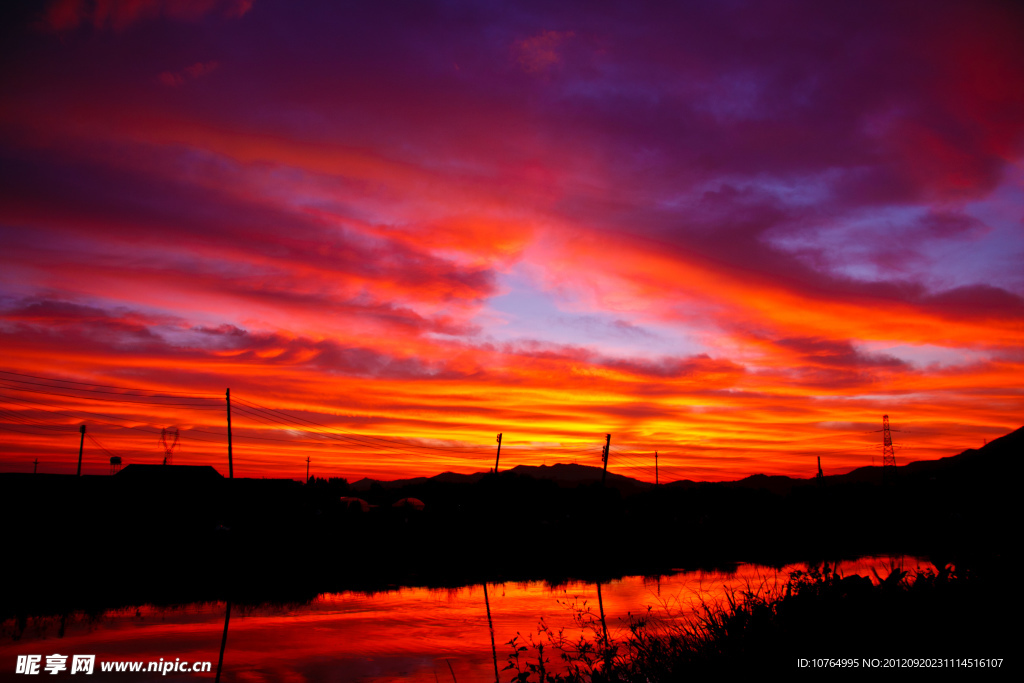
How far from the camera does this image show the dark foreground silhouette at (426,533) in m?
17.1

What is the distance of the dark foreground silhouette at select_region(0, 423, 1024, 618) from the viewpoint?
674 inches

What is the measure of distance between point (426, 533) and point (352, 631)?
32072mm

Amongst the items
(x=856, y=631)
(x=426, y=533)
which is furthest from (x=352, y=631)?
(x=426, y=533)

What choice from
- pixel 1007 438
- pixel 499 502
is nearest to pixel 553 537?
pixel 499 502

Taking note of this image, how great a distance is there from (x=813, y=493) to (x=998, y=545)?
75492 mm

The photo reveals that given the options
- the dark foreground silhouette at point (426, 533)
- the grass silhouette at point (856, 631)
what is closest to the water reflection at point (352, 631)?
the grass silhouette at point (856, 631)

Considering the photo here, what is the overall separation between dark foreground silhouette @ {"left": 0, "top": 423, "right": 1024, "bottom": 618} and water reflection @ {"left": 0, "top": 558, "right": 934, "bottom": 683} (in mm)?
2302

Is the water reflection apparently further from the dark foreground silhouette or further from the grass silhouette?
the dark foreground silhouette

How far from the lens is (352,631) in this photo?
17203 millimetres

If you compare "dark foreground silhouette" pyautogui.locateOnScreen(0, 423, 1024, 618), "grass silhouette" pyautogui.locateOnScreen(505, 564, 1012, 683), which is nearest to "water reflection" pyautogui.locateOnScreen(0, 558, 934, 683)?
"grass silhouette" pyautogui.locateOnScreen(505, 564, 1012, 683)

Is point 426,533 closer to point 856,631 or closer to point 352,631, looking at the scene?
point 352,631

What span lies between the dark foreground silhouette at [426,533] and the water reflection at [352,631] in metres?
2.30

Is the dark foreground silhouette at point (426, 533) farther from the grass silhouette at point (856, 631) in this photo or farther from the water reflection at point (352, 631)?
the water reflection at point (352, 631)

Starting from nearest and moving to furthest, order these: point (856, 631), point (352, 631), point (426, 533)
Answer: point (856, 631) → point (352, 631) → point (426, 533)
